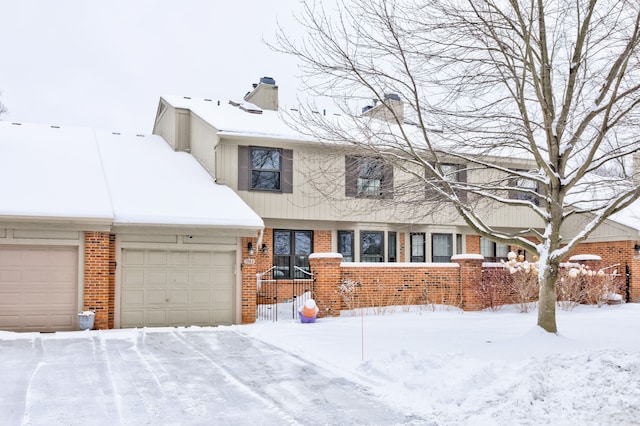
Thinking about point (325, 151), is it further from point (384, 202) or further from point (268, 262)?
point (384, 202)

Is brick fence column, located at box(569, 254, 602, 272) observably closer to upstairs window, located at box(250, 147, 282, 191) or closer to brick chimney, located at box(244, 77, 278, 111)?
upstairs window, located at box(250, 147, 282, 191)

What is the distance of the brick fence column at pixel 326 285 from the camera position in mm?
17688

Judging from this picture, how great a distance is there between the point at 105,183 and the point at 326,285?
6562 millimetres

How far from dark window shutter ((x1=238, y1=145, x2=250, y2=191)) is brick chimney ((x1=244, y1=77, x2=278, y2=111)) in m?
4.59

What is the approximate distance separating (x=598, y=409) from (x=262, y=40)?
824 centimetres

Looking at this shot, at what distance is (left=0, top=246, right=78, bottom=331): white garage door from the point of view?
1502cm

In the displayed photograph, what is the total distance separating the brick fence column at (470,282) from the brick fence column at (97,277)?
10416 millimetres

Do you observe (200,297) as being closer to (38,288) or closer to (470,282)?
(38,288)

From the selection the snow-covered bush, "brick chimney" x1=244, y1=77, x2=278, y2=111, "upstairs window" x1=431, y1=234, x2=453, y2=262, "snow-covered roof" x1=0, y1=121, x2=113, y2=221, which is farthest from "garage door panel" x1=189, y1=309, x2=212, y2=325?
"upstairs window" x1=431, y1=234, x2=453, y2=262

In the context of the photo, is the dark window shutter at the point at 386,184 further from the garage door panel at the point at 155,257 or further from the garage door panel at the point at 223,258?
the garage door panel at the point at 155,257

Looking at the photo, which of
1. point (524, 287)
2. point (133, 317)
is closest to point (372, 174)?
point (133, 317)

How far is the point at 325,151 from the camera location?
1994 centimetres

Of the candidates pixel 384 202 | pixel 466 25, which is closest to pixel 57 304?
pixel 384 202

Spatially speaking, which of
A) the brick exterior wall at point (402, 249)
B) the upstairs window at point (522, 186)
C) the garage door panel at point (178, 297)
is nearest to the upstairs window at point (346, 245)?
the brick exterior wall at point (402, 249)
